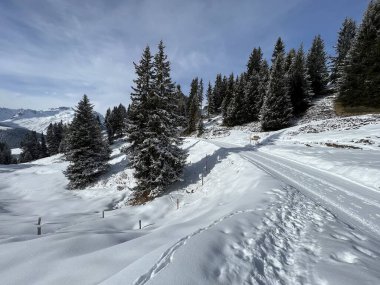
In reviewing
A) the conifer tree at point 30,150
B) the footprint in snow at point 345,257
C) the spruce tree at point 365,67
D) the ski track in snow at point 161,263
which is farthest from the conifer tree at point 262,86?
the conifer tree at point 30,150

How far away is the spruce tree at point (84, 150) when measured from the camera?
26.6 metres

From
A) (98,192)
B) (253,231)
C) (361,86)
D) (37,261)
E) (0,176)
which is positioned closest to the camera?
(37,261)

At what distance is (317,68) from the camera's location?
52.0 m

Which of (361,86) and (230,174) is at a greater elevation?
(361,86)

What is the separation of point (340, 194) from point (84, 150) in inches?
1026

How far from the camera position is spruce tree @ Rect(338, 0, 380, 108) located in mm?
35719

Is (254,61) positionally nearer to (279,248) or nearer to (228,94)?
(228,94)

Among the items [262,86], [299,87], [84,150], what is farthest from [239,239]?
[262,86]

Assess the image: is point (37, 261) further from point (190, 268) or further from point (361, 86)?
point (361, 86)

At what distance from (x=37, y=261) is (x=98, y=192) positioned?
20.6 meters

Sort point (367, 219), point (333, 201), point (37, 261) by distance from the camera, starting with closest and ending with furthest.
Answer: point (37, 261) → point (367, 219) → point (333, 201)

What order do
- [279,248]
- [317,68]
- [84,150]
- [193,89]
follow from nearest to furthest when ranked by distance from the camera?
[279,248], [84,150], [317,68], [193,89]

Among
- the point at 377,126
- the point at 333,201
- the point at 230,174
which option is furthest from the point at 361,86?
the point at 333,201

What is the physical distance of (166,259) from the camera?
428cm
